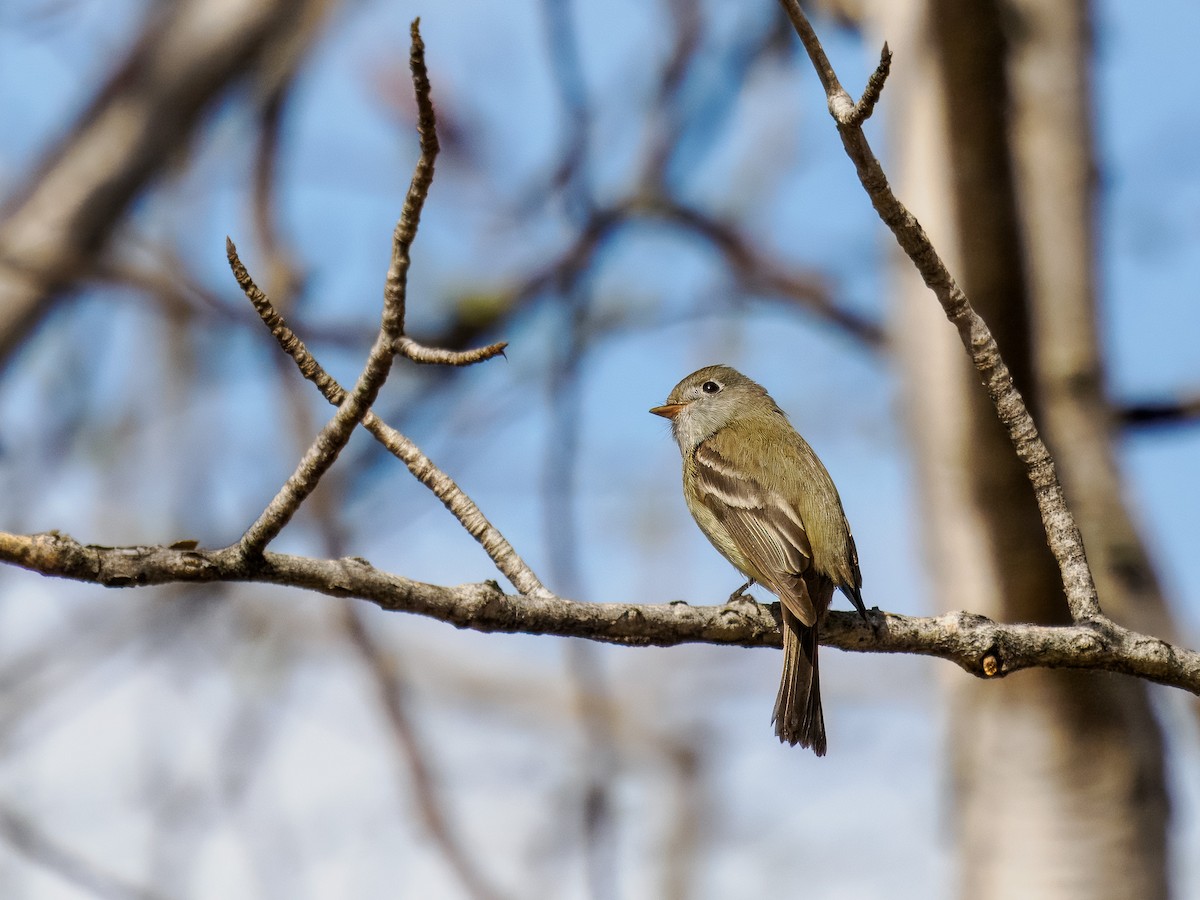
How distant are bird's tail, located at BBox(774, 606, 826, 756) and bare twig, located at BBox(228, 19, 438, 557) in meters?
1.68

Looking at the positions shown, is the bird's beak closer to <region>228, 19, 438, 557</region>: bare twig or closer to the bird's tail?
the bird's tail

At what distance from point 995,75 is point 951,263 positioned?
60 cm

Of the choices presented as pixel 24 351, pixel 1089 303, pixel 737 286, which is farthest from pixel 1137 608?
pixel 24 351

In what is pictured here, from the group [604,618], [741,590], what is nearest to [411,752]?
[741,590]

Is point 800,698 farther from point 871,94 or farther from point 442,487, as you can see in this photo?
point 871,94

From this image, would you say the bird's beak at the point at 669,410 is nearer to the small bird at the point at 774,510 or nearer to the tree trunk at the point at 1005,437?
the small bird at the point at 774,510

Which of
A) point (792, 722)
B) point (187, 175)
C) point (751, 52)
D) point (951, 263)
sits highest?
point (751, 52)

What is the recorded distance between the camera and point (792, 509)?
14.7ft

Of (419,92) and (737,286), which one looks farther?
(737,286)

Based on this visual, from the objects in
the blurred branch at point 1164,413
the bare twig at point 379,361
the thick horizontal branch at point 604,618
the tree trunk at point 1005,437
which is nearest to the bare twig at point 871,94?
the bare twig at point 379,361

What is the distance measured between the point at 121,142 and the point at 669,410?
9.81 ft

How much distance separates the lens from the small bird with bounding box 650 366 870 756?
366 centimetres

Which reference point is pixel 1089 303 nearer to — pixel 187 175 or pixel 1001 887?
pixel 1001 887

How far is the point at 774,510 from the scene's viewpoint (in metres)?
4.45
